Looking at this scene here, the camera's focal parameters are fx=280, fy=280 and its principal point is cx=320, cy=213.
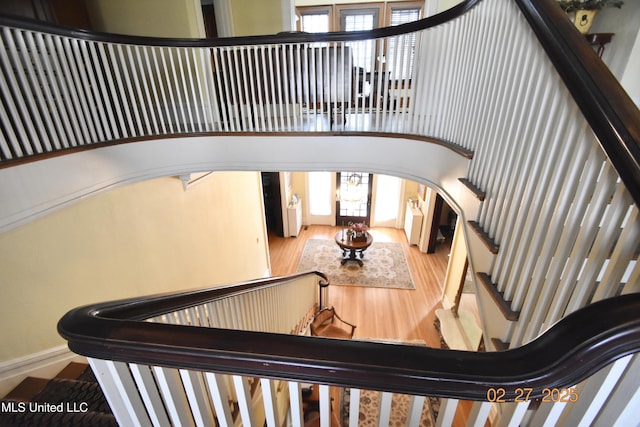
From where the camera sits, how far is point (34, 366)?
6.23 ft

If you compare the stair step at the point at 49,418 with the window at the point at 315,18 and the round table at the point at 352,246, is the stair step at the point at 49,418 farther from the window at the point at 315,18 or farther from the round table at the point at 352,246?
the window at the point at 315,18

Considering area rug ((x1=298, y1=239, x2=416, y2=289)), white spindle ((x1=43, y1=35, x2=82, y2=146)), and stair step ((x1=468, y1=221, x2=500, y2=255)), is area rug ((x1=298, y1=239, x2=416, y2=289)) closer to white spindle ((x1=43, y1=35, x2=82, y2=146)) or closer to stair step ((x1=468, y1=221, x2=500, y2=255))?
stair step ((x1=468, y1=221, x2=500, y2=255))

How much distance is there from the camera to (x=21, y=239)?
1.84 meters

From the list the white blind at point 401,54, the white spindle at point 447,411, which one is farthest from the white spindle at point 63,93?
the white spindle at point 447,411

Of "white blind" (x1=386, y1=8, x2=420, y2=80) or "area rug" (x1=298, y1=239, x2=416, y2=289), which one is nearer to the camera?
"white blind" (x1=386, y1=8, x2=420, y2=80)

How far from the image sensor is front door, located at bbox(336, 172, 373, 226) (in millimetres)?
7320

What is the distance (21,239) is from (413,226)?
6.50 metres

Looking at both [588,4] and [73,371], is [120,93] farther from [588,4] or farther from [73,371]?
[588,4]

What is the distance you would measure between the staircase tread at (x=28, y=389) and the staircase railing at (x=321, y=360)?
1.67 m

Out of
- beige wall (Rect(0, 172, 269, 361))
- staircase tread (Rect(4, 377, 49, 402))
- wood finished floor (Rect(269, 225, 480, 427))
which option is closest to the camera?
staircase tread (Rect(4, 377, 49, 402))

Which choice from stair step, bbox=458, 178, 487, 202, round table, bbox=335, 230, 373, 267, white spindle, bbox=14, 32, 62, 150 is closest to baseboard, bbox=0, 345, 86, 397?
white spindle, bbox=14, 32, 62, 150

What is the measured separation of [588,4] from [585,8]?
1.4 inches

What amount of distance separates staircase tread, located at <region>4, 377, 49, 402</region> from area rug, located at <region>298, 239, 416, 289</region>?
4.50 metres

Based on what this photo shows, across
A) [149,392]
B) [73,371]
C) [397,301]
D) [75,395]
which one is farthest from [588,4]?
[73,371]
